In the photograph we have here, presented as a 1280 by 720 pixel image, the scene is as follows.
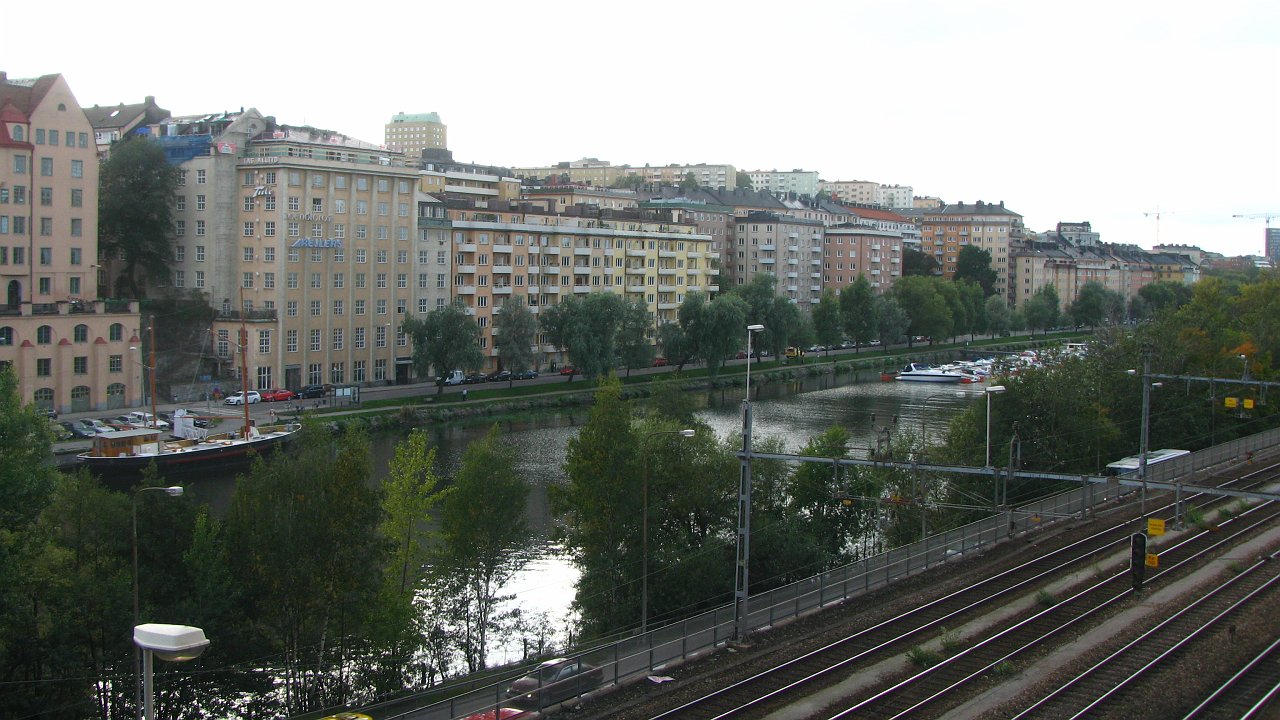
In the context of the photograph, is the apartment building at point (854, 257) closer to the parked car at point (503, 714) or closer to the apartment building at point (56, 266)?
the apartment building at point (56, 266)

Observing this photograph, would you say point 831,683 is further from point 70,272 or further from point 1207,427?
point 70,272

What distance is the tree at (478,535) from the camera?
1919 cm

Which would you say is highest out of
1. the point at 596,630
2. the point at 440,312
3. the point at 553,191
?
the point at 553,191

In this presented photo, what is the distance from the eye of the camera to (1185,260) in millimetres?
127188

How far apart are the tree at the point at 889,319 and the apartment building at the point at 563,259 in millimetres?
Result: 9649

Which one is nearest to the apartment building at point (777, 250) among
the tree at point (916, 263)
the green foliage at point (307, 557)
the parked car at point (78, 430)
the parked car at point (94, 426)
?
the tree at point (916, 263)

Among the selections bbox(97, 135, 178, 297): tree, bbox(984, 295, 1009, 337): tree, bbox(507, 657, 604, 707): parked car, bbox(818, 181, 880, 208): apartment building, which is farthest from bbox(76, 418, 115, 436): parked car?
bbox(818, 181, 880, 208): apartment building

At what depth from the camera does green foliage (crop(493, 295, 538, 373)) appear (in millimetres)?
45312

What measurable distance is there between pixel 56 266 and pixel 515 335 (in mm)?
15957

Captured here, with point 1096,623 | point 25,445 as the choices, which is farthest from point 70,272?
point 1096,623

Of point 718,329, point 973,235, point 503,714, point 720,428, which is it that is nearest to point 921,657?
point 503,714

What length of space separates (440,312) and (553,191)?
2832cm

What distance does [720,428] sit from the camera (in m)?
38.0

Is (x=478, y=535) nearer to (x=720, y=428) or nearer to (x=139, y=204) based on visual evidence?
(x=720, y=428)
